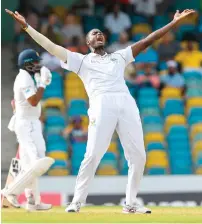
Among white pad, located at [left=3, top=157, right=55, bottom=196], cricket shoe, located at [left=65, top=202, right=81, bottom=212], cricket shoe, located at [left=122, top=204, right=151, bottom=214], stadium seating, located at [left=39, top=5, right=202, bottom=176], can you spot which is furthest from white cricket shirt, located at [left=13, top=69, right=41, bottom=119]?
stadium seating, located at [left=39, top=5, right=202, bottom=176]

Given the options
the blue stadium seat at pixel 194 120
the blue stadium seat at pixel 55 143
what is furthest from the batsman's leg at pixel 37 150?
the blue stadium seat at pixel 194 120

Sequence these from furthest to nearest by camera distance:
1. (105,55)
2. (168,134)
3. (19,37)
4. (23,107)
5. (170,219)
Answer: (19,37), (168,134), (23,107), (105,55), (170,219)

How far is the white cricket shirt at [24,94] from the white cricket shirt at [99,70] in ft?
3.38

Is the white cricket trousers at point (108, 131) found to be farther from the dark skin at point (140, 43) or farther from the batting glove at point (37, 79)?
the batting glove at point (37, 79)

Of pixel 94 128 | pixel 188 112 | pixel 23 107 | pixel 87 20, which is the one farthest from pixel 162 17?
pixel 94 128

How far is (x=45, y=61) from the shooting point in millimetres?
17844

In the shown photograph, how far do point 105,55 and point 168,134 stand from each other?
6.99 m

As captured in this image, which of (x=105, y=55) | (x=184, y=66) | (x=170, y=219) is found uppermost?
(x=184, y=66)

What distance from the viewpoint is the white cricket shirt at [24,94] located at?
35.9 feet

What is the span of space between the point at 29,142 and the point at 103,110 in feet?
5.24

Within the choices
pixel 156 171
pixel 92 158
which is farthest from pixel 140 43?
pixel 156 171

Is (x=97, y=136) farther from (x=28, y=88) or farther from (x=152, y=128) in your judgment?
(x=152, y=128)

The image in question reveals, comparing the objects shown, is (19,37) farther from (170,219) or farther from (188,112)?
(170,219)

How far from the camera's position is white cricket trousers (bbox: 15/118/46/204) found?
1112cm
